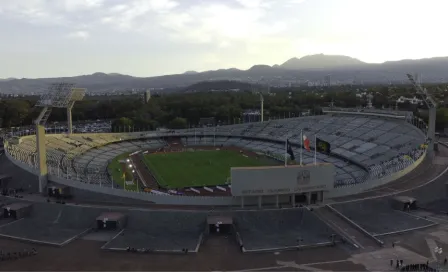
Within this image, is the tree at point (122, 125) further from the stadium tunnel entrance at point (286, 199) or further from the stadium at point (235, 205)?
the stadium tunnel entrance at point (286, 199)

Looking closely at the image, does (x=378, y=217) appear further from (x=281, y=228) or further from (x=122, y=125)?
(x=122, y=125)

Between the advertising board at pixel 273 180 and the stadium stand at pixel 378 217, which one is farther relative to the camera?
the advertising board at pixel 273 180

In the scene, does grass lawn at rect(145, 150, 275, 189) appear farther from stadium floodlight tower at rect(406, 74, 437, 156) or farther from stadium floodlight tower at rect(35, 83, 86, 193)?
stadium floodlight tower at rect(406, 74, 437, 156)

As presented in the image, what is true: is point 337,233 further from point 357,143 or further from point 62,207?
point 357,143

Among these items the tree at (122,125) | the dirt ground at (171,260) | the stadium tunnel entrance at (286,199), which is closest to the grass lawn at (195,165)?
the stadium tunnel entrance at (286,199)

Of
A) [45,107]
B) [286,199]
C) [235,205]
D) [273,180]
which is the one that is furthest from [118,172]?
[273,180]

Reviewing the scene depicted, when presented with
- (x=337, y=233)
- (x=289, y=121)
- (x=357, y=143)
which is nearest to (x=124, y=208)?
(x=337, y=233)
